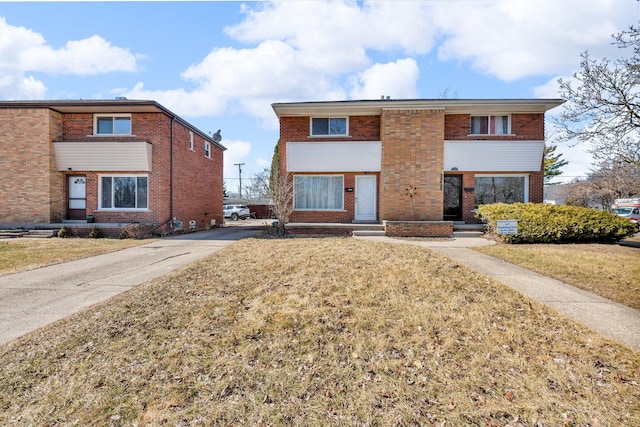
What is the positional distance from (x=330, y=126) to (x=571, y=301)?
40.4 ft

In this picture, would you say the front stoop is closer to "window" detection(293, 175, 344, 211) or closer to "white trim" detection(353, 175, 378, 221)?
"white trim" detection(353, 175, 378, 221)

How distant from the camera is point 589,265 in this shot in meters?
7.64

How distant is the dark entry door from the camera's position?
15.9 metres

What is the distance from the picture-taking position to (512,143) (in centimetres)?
1495

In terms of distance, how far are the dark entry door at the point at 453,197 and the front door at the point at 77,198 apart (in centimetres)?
1793

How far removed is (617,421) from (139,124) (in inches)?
695

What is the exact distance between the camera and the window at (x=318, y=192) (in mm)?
15719

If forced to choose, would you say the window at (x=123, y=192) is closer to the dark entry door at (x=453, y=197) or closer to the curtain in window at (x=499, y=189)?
the dark entry door at (x=453, y=197)

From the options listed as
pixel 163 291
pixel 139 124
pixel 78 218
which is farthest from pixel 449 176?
pixel 78 218

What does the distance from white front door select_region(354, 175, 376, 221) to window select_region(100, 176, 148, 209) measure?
403 inches

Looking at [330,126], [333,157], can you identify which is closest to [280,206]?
[333,157]

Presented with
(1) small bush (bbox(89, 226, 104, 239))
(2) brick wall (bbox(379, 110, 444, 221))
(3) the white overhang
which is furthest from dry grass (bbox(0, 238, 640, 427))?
(1) small bush (bbox(89, 226, 104, 239))

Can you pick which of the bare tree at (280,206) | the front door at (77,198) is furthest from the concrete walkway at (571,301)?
the front door at (77,198)

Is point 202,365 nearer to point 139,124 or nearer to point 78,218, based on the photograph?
point 139,124
